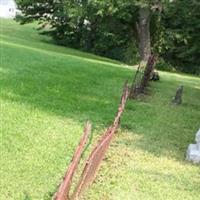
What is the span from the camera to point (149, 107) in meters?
14.6

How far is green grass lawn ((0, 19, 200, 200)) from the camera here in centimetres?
738

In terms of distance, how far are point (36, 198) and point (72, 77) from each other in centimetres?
1127

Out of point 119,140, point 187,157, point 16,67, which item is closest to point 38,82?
point 16,67

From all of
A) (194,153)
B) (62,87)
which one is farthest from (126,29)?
(194,153)

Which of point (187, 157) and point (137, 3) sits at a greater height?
point (137, 3)

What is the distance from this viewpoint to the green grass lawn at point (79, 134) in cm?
738

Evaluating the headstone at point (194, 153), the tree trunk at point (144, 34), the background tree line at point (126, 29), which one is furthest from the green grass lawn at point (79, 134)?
the background tree line at point (126, 29)

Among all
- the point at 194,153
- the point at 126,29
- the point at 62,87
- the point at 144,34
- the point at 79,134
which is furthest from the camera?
the point at 126,29

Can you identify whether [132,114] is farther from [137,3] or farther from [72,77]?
[137,3]

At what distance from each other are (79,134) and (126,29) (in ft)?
86.9

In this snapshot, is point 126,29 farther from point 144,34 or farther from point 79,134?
point 79,134

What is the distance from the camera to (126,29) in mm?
35906

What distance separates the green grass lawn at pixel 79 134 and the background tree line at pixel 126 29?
14.1m

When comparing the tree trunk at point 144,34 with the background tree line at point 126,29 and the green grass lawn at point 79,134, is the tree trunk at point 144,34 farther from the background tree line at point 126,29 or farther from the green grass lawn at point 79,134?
the green grass lawn at point 79,134
